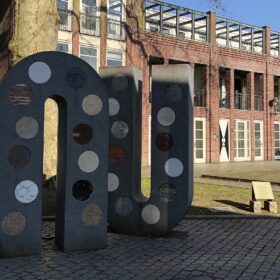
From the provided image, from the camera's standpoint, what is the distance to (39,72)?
5691mm

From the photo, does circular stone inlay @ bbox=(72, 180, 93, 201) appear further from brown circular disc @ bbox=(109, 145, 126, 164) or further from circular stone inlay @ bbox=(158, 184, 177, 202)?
circular stone inlay @ bbox=(158, 184, 177, 202)

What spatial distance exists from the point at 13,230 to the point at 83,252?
0.93 m

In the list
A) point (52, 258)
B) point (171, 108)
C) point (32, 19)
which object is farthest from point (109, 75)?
point (32, 19)

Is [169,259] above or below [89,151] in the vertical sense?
below

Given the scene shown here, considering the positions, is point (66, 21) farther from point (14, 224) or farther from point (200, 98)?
point (14, 224)

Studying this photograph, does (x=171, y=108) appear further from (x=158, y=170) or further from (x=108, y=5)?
(x=108, y=5)

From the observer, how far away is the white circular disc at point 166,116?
664 cm

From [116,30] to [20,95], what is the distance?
62.3 feet

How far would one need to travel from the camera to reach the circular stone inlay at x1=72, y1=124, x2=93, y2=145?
5871mm

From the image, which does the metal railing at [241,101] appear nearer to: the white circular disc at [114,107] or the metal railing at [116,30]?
the metal railing at [116,30]

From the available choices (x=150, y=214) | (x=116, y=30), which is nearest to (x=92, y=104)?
(x=150, y=214)

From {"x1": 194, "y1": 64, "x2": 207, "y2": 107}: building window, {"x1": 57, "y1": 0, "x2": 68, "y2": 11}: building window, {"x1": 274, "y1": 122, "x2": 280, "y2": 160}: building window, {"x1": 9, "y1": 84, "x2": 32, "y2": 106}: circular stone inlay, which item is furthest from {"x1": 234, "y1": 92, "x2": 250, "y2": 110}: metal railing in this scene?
{"x1": 9, "y1": 84, "x2": 32, "y2": 106}: circular stone inlay

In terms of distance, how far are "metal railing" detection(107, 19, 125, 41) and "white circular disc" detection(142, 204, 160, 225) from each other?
18.1 meters

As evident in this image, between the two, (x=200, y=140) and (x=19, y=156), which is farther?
(x=200, y=140)
